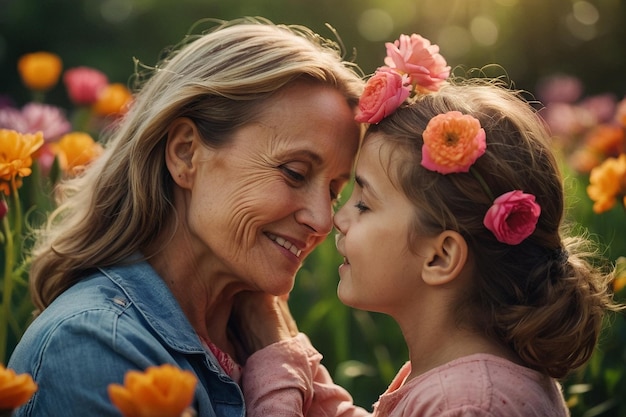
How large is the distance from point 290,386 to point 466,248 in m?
0.63

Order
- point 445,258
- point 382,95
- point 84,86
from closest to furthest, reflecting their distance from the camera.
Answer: point 445,258, point 382,95, point 84,86

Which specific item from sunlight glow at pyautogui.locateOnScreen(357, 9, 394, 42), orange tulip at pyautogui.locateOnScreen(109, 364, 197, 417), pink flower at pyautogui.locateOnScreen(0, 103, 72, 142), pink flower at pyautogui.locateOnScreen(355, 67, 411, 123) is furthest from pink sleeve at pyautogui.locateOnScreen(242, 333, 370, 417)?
sunlight glow at pyautogui.locateOnScreen(357, 9, 394, 42)

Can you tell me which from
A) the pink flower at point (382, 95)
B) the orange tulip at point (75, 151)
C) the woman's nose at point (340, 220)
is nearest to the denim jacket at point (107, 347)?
the woman's nose at point (340, 220)

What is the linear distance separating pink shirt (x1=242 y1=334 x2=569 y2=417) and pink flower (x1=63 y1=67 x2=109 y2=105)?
6.98ft

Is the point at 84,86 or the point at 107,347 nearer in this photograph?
the point at 107,347

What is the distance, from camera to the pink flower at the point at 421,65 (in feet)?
8.51

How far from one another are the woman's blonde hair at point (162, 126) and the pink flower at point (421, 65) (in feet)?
0.73

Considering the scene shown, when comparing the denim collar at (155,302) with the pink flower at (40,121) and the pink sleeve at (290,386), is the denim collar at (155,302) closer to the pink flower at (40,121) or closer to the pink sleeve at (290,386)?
the pink sleeve at (290,386)

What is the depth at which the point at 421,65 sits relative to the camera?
2.61 meters

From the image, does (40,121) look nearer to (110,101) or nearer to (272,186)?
(110,101)

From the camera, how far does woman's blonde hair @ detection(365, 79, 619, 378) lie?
7.88 ft

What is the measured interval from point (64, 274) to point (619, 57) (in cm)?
496

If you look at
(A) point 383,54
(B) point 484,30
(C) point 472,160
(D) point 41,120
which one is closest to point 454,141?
(C) point 472,160

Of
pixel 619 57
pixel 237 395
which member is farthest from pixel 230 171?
pixel 619 57
